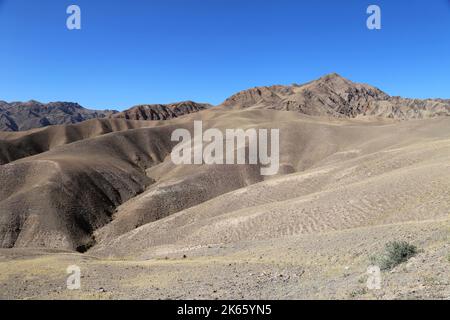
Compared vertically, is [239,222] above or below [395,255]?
below

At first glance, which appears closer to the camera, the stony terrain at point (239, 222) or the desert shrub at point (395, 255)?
the desert shrub at point (395, 255)

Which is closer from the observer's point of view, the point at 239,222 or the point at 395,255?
the point at 395,255
